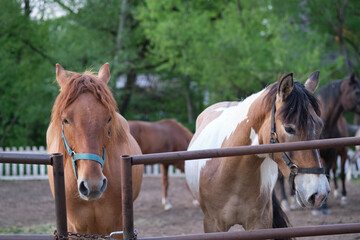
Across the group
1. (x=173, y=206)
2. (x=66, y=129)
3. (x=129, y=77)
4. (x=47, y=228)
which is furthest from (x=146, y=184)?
(x=66, y=129)

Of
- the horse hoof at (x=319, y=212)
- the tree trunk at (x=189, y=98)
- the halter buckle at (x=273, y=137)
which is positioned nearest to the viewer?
the halter buckle at (x=273, y=137)


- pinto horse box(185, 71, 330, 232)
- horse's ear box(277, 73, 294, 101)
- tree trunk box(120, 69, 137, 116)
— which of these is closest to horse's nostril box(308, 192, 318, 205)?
pinto horse box(185, 71, 330, 232)

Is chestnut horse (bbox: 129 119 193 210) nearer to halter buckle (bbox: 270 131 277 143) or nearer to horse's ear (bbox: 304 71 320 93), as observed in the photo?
horse's ear (bbox: 304 71 320 93)

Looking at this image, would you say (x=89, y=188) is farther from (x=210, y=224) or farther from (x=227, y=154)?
(x=210, y=224)

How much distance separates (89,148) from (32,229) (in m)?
4.20

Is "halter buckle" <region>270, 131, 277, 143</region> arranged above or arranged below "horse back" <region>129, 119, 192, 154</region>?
above

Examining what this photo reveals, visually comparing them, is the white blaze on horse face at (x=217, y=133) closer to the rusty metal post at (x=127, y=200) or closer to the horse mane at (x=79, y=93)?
the horse mane at (x=79, y=93)

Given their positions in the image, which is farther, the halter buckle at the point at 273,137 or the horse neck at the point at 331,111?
the horse neck at the point at 331,111

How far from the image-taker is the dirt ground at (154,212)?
6.22 metres

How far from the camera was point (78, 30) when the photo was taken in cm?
1386

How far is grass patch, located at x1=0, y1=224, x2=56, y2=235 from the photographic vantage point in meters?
5.77

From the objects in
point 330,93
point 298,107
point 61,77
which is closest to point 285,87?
point 298,107

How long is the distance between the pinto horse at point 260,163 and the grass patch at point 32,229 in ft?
10.3

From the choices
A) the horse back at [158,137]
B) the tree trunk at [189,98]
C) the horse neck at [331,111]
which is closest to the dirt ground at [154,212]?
the horse back at [158,137]
